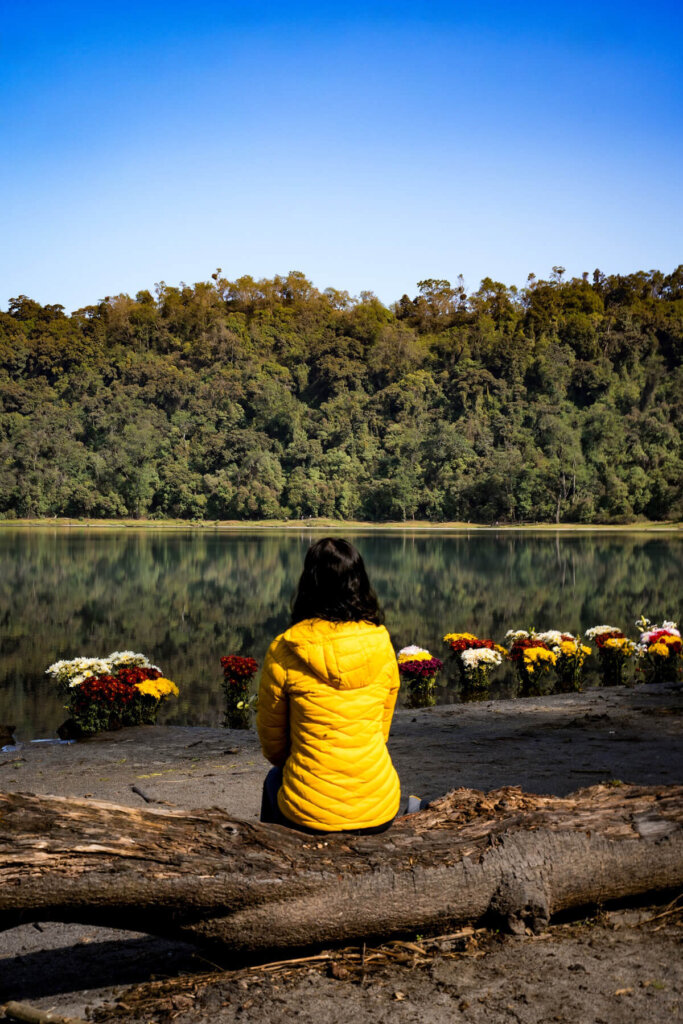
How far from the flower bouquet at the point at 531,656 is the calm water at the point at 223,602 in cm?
82

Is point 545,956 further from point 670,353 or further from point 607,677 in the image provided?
point 670,353

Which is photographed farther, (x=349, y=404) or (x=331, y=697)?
(x=349, y=404)

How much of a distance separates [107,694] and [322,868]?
6812 mm

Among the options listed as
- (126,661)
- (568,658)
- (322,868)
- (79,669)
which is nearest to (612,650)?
(568,658)

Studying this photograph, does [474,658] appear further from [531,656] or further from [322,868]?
[322,868]

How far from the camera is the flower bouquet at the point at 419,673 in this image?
37.0ft

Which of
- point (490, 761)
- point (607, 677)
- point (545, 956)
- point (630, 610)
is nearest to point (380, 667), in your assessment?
point (545, 956)

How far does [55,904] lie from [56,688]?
1061cm

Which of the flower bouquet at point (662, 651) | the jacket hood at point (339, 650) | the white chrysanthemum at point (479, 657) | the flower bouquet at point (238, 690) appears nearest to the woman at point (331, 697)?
the jacket hood at point (339, 650)

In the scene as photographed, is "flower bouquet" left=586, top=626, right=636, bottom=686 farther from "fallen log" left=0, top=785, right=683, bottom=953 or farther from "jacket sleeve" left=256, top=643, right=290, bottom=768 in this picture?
"jacket sleeve" left=256, top=643, right=290, bottom=768

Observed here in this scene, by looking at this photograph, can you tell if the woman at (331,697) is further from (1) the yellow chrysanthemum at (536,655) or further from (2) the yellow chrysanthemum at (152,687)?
(1) the yellow chrysanthemum at (536,655)

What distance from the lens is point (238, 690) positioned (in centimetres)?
1080

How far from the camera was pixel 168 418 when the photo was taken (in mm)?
98812

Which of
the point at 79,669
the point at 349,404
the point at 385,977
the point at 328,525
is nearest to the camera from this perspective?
the point at 385,977
